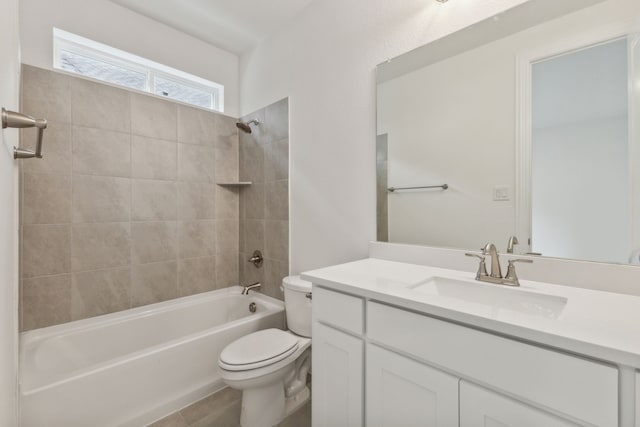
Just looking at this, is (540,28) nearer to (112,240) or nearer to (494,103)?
(494,103)

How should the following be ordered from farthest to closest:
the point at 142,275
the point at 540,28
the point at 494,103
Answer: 1. the point at 142,275
2. the point at 494,103
3. the point at 540,28

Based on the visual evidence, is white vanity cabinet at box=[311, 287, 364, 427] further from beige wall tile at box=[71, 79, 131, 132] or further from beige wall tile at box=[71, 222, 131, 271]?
beige wall tile at box=[71, 79, 131, 132]

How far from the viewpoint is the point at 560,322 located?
2.13 feet

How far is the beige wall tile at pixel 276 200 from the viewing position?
7.05 ft

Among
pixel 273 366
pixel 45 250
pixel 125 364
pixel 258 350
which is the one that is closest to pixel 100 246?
pixel 45 250

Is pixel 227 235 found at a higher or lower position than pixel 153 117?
lower

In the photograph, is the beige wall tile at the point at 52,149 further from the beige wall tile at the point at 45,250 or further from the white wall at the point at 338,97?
the white wall at the point at 338,97

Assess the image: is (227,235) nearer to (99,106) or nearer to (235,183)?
(235,183)

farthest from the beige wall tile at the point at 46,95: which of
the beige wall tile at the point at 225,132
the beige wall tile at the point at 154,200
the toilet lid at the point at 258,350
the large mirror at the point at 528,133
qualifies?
the large mirror at the point at 528,133

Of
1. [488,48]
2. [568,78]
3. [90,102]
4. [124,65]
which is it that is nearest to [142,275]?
[90,102]

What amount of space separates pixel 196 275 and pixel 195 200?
Result: 0.64m

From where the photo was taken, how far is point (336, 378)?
102 cm

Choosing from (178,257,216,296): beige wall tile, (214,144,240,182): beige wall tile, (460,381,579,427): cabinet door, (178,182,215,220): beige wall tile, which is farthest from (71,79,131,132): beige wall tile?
(460,381,579,427): cabinet door

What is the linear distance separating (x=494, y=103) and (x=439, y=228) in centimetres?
58
